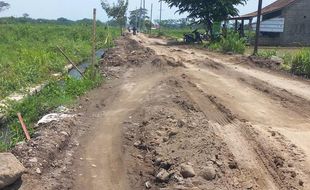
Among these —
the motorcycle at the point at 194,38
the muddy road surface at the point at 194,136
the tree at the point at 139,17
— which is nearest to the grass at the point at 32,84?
the muddy road surface at the point at 194,136

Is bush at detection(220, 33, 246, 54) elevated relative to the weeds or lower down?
elevated

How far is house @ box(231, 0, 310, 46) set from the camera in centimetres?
3559

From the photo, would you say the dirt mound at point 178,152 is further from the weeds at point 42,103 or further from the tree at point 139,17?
the tree at point 139,17

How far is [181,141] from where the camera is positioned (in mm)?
7906

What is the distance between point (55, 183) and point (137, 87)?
8.07 meters

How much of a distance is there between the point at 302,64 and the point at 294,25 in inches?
788

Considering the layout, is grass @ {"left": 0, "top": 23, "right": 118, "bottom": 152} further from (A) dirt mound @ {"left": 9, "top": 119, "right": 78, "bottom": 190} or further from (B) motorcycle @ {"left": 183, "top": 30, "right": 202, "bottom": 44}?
(B) motorcycle @ {"left": 183, "top": 30, "right": 202, "bottom": 44}

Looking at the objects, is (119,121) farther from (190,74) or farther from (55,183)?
(190,74)

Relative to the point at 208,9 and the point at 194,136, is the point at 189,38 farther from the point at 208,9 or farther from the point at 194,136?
the point at 194,136

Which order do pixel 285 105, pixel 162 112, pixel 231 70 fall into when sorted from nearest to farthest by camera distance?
pixel 162 112 → pixel 285 105 → pixel 231 70

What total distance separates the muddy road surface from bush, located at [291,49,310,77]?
186cm

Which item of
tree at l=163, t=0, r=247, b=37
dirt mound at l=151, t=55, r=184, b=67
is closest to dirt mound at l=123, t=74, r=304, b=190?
dirt mound at l=151, t=55, r=184, b=67

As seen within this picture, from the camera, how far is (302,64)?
56.6ft

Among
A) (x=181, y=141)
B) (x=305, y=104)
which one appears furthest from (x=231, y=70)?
(x=181, y=141)
